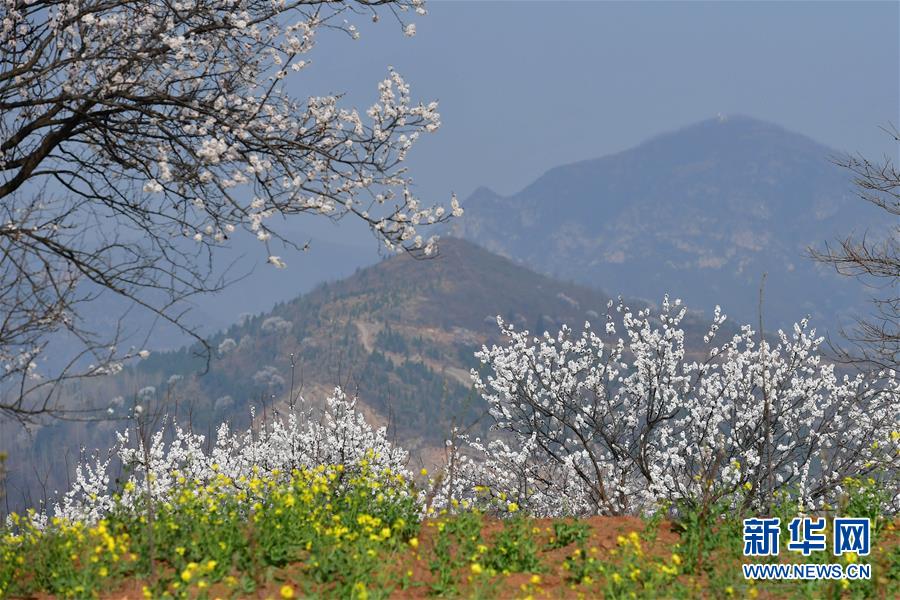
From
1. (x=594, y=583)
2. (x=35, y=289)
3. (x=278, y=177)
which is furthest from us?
(x=278, y=177)

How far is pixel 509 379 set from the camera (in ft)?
56.6

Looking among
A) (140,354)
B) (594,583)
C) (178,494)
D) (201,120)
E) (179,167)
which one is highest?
(201,120)

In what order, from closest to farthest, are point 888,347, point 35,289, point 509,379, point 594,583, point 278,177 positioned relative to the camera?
point 594,583
point 35,289
point 278,177
point 888,347
point 509,379

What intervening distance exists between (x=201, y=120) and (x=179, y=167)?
60cm

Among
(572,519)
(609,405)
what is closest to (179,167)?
(572,519)

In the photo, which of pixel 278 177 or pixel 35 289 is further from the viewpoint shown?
pixel 278 177

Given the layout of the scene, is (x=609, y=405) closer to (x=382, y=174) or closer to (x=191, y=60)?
(x=382, y=174)

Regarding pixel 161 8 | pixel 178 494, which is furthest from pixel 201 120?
pixel 178 494

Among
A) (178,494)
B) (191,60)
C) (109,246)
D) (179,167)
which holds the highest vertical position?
(191,60)

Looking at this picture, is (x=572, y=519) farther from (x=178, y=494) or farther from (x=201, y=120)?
(x=201, y=120)

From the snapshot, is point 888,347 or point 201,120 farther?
point 888,347

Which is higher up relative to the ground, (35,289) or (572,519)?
(35,289)

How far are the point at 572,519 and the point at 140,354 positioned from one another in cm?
538

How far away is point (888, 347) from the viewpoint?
49.4 ft
